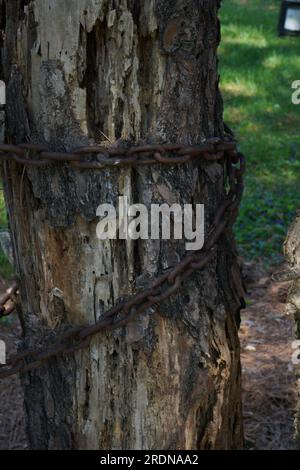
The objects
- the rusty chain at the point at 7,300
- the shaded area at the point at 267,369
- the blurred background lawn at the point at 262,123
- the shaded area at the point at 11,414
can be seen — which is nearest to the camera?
the rusty chain at the point at 7,300

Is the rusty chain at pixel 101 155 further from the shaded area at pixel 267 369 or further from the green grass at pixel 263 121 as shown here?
the green grass at pixel 263 121

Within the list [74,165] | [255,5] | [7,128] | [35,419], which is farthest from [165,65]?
[255,5]

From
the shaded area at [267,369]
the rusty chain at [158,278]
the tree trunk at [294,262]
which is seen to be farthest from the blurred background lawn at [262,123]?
the rusty chain at [158,278]

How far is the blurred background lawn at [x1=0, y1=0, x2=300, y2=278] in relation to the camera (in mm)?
5719

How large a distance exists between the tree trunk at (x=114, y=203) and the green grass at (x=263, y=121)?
286 centimetres

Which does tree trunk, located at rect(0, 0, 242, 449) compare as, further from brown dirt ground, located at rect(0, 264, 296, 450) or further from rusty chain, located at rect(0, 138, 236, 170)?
brown dirt ground, located at rect(0, 264, 296, 450)

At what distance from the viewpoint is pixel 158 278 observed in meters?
2.38

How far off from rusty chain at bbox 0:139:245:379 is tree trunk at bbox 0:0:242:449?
0.17ft

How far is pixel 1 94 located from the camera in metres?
2.48

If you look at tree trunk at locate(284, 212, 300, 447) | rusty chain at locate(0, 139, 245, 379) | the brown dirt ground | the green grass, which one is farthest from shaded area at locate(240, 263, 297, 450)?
rusty chain at locate(0, 139, 245, 379)

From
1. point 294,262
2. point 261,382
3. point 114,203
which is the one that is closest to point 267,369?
point 261,382

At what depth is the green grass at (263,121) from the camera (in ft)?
19.0

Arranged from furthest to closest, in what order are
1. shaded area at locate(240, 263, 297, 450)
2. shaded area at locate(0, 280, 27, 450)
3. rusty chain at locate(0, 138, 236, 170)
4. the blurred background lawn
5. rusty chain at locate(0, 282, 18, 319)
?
the blurred background lawn, shaded area at locate(0, 280, 27, 450), shaded area at locate(240, 263, 297, 450), rusty chain at locate(0, 282, 18, 319), rusty chain at locate(0, 138, 236, 170)

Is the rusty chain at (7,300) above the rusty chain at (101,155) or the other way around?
the other way around
